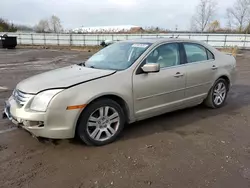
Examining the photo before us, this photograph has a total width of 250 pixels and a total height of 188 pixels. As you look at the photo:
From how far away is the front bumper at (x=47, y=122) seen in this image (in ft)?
9.77

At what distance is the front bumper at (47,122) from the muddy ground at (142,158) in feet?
1.04

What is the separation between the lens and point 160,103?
3965 mm

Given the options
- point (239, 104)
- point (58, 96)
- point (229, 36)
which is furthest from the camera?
point (229, 36)

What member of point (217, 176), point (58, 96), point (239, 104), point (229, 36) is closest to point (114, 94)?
point (58, 96)

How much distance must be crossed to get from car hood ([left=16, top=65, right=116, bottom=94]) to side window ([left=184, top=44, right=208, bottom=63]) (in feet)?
5.55

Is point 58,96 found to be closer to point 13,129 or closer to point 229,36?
point 13,129

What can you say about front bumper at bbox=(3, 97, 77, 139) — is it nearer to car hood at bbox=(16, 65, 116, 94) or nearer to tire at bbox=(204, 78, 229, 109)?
car hood at bbox=(16, 65, 116, 94)

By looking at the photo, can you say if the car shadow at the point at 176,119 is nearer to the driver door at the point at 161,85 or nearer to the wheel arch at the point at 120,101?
the driver door at the point at 161,85

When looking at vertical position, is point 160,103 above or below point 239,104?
above

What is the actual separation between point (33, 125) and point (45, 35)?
121ft

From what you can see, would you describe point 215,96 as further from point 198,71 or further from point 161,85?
point 161,85

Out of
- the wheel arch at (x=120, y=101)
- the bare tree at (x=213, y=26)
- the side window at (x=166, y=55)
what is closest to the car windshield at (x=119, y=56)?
the side window at (x=166, y=55)

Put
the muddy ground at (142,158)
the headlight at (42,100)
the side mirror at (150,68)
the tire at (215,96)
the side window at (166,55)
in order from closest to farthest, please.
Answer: the muddy ground at (142,158) → the headlight at (42,100) → the side mirror at (150,68) → the side window at (166,55) → the tire at (215,96)

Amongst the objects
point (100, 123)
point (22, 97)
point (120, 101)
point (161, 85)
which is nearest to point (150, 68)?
point (161, 85)
